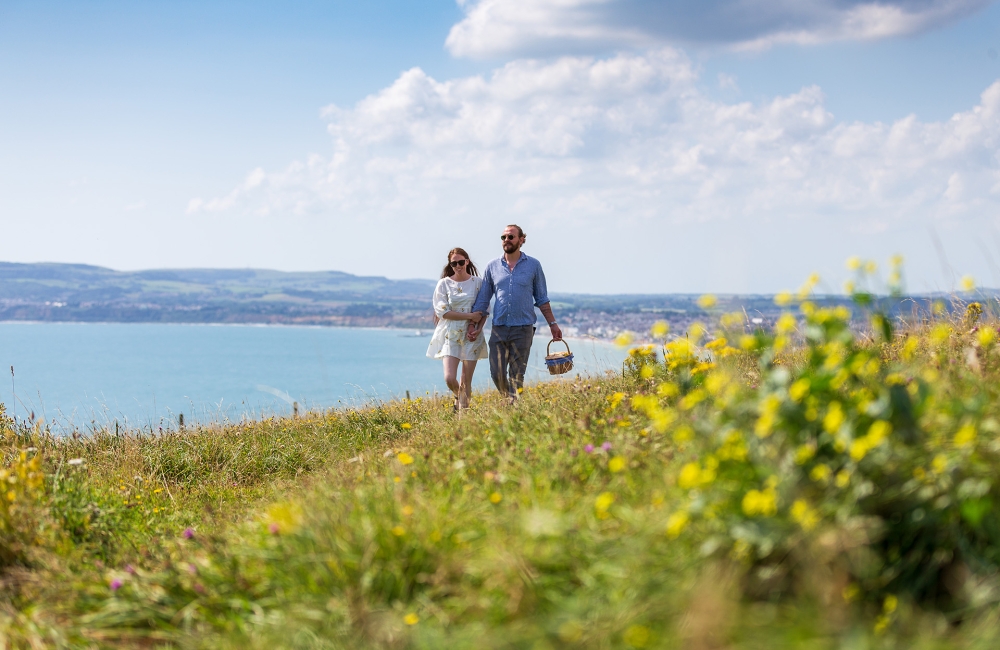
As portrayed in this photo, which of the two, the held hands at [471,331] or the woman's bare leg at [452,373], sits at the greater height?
the held hands at [471,331]

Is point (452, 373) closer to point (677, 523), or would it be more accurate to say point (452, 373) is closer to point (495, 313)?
point (495, 313)

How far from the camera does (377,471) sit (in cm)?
599

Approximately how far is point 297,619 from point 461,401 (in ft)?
20.2

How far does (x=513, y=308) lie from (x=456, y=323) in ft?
2.67

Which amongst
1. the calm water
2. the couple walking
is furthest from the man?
the calm water

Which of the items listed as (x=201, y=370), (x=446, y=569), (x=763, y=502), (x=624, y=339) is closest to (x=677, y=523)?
(x=763, y=502)

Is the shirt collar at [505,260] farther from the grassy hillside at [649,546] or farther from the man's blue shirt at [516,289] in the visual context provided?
the grassy hillside at [649,546]

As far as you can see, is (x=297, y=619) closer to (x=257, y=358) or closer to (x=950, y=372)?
(x=950, y=372)

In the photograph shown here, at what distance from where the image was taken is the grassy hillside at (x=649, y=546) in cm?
277

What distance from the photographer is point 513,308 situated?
9.45 metres

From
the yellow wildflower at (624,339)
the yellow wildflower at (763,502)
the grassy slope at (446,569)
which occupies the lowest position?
the grassy slope at (446,569)

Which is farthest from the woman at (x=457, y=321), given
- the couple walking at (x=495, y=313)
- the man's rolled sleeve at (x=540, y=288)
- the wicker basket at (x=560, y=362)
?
the wicker basket at (x=560, y=362)

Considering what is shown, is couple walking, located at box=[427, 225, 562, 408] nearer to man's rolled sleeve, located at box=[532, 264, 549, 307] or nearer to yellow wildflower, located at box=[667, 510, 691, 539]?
man's rolled sleeve, located at box=[532, 264, 549, 307]

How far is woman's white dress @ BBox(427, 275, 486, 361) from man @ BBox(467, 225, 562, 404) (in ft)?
0.54
